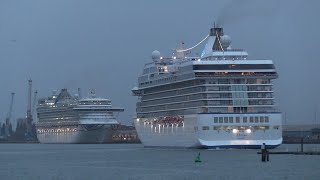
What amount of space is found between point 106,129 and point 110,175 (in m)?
119

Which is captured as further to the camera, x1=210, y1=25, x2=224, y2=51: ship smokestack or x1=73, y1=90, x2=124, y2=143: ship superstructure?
x1=73, y1=90, x2=124, y2=143: ship superstructure

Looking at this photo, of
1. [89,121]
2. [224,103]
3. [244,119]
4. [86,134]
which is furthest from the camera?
[86,134]

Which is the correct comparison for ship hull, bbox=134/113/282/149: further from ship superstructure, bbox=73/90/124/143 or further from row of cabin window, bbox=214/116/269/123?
ship superstructure, bbox=73/90/124/143

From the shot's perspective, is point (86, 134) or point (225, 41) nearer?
point (225, 41)

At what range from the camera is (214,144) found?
92750 millimetres

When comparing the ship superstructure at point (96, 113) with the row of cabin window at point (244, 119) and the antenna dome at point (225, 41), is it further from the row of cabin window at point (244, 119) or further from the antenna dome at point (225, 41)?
the row of cabin window at point (244, 119)

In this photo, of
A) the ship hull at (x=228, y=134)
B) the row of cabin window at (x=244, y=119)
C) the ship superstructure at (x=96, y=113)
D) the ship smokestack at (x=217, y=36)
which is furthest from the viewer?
the ship superstructure at (x=96, y=113)

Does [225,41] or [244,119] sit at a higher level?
[225,41]

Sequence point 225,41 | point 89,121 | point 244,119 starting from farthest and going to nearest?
point 89,121 → point 225,41 → point 244,119

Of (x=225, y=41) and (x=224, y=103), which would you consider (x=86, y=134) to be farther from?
(x=224, y=103)

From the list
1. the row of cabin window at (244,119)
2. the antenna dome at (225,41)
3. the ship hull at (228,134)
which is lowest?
the ship hull at (228,134)

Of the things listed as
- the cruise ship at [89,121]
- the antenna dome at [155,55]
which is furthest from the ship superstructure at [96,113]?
the antenna dome at [155,55]

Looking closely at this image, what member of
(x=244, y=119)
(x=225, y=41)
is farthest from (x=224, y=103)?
(x=225, y=41)

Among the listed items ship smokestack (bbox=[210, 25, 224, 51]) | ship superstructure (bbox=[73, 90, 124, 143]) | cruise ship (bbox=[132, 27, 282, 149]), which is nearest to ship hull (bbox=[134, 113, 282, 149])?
cruise ship (bbox=[132, 27, 282, 149])
